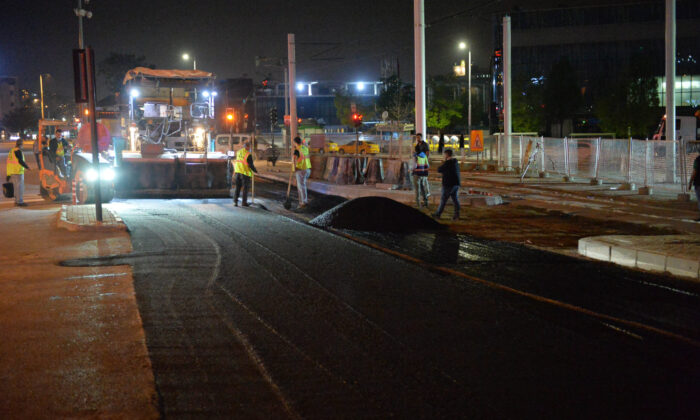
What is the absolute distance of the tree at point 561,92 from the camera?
6962 centimetres

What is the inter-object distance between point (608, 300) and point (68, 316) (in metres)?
6.01

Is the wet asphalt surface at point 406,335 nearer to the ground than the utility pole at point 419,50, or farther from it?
nearer to the ground

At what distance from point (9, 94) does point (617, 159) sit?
6796 inches

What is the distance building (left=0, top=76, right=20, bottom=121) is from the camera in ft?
538

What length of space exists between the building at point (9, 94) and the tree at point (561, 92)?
439 feet

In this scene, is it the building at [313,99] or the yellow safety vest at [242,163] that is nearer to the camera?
the yellow safety vest at [242,163]

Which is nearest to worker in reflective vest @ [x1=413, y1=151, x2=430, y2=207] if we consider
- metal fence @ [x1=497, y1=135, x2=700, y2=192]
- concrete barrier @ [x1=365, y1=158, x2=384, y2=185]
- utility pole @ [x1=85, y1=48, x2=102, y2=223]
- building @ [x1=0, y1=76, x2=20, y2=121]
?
concrete barrier @ [x1=365, y1=158, x2=384, y2=185]

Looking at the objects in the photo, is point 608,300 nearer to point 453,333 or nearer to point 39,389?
point 453,333

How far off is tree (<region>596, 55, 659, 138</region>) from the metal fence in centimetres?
3125

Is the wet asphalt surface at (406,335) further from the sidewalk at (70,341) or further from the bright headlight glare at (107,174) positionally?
the bright headlight glare at (107,174)

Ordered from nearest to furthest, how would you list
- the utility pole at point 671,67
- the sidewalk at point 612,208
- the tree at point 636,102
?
the sidewalk at point 612,208 → the utility pole at point 671,67 → the tree at point 636,102

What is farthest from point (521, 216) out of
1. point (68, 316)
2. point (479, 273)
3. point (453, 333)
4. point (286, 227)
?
point (68, 316)

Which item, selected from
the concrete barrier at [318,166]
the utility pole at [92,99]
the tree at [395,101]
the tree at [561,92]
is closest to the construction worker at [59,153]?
the utility pole at [92,99]

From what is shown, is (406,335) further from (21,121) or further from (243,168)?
(21,121)
